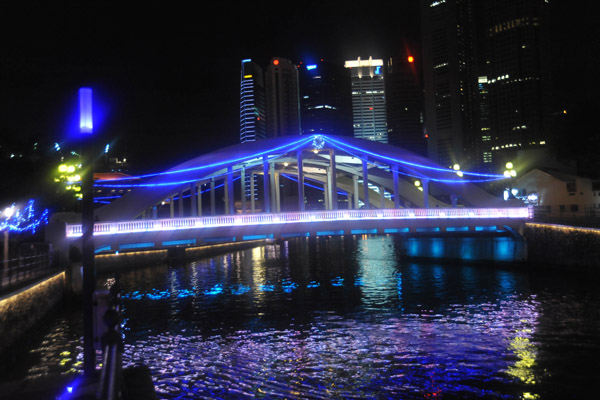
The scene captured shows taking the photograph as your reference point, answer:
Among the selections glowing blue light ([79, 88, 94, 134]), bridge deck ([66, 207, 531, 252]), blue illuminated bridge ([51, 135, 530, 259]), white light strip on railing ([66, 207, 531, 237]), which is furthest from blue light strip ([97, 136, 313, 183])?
glowing blue light ([79, 88, 94, 134])

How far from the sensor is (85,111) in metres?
8.72

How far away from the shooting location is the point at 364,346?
17.3 metres

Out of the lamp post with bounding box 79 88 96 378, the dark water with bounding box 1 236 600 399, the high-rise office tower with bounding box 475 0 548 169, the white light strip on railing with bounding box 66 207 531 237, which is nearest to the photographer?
the lamp post with bounding box 79 88 96 378

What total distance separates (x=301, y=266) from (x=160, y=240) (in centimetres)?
1748

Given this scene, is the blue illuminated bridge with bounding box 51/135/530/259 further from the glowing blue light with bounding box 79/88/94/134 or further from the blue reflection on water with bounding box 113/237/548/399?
the glowing blue light with bounding box 79/88/94/134

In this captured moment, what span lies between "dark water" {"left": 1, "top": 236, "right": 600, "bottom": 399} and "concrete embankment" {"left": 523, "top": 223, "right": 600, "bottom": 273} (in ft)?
3.82

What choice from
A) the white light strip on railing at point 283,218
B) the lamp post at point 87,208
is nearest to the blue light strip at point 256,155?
the white light strip on railing at point 283,218

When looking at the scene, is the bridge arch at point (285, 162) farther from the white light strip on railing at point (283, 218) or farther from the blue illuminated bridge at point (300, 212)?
the white light strip on railing at point (283, 218)


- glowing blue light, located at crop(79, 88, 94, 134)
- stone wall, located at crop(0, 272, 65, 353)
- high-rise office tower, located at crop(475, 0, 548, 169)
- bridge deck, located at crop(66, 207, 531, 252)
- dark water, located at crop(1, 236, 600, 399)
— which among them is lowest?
dark water, located at crop(1, 236, 600, 399)

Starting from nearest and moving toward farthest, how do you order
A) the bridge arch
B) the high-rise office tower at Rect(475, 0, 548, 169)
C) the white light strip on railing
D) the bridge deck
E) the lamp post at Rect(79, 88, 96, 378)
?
the lamp post at Rect(79, 88, 96, 378), the white light strip on railing, the bridge deck, the bridge arch, the high-rise office tower at Rect(475, 0, 548, 169)

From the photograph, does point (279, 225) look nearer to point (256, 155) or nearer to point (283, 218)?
point (283, 218)

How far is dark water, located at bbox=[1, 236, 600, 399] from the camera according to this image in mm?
13492

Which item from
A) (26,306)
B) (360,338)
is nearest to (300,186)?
(360,338)

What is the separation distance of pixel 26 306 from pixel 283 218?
48.1 feet
